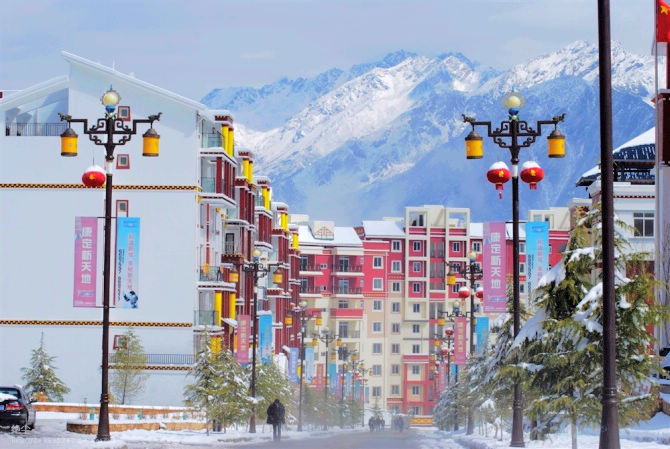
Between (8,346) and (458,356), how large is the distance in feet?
81.7

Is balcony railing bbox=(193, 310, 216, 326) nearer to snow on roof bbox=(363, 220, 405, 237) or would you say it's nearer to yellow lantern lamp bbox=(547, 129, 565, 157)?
yellow lantern lamp bbox=(547, 129, 565, 157)

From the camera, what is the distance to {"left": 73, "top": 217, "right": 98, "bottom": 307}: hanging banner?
5184cm

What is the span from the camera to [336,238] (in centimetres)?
17475

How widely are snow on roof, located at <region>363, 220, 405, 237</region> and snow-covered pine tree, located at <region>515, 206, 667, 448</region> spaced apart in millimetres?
142305

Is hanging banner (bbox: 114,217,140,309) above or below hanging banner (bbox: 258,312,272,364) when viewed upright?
above

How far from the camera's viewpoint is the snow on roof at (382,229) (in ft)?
569

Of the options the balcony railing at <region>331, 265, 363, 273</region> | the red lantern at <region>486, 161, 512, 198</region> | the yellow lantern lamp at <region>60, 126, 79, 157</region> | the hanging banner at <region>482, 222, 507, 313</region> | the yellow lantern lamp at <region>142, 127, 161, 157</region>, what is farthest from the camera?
the balcony railing at <region>331, 265, 363, 273</region>

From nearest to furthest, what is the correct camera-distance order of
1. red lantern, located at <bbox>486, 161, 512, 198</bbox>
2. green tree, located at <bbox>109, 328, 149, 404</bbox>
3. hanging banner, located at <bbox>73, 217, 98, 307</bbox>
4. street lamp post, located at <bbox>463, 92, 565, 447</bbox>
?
1. street lamp post, located at <bbox>463, 92, 565, 447</bbox>
2. red lantern, located at <bbox>486, 161, 512, 198</bbox>
3. hanging banner, located at <bbox>73, 217, 98, 307</bbox>
4. green tree, located at <bbox>109, 328, 149, 404</bbox>

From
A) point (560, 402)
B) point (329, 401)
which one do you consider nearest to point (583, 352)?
point (560, 402)

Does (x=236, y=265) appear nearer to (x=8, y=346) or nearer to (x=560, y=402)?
(x=8, y=346)

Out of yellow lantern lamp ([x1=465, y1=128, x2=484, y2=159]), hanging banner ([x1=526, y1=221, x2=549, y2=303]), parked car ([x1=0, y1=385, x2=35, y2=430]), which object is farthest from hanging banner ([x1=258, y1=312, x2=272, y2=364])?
yellow lantern lamp ([x1=465, y1=128, x2=484, y2=159])

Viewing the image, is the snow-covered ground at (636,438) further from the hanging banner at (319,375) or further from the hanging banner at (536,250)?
the hanging banner at (319,375)

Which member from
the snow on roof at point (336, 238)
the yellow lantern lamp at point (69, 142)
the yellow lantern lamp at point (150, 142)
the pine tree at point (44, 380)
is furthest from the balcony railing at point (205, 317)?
the snow on roof at point (336, 238)

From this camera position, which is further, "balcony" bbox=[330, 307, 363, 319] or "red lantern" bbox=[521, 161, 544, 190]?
"balcony" bbox=[330, 307, 363, 319]
